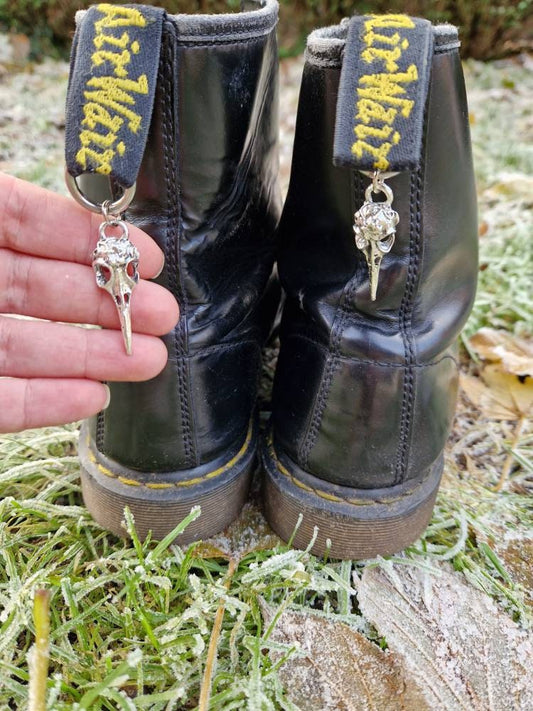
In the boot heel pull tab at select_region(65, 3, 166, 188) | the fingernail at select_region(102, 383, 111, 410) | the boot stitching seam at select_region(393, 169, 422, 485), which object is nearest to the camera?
the boot heel pull tab at select_region(65, 3, 166, 188)

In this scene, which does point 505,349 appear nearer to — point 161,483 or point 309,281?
point 309,281

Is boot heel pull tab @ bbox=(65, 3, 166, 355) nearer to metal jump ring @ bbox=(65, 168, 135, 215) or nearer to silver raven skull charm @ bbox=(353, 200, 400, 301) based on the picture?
metal jump ring @ bbox=(65, 168, 135, 215)

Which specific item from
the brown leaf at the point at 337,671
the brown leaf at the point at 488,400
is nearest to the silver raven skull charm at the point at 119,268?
the brown leaf at the point at 337,671

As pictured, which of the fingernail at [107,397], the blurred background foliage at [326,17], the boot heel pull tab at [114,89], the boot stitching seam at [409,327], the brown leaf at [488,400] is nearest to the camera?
the boot heel pull tab at [114,89]

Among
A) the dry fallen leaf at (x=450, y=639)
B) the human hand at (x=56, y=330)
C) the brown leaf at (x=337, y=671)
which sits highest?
the human hand at (x=56, y=330)

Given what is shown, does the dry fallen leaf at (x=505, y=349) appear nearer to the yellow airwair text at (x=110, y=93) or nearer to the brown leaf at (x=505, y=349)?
the brown leaf at (x=505, y=349)

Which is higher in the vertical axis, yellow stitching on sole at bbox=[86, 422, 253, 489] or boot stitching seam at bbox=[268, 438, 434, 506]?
boot stitching seam at bbox=[268, 438, 434, 506]

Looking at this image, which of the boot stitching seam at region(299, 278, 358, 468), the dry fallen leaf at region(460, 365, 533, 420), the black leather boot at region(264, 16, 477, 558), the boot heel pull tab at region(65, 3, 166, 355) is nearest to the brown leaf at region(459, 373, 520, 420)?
the dry fallen leaf at region(460, 365, 533, 420)
